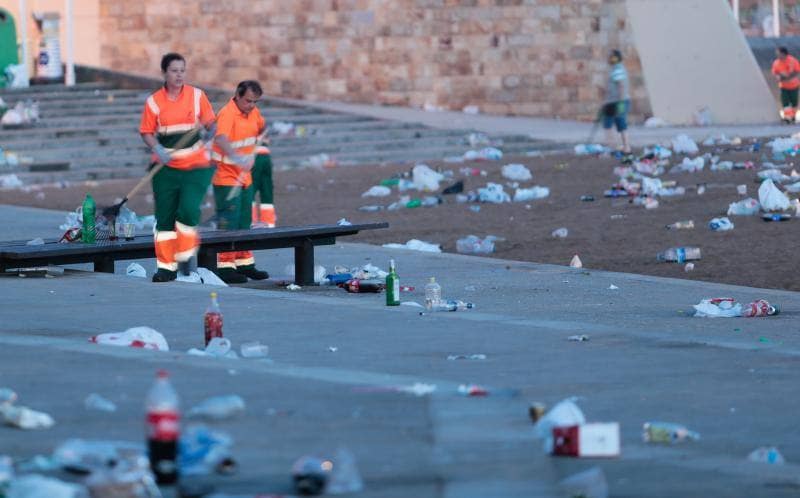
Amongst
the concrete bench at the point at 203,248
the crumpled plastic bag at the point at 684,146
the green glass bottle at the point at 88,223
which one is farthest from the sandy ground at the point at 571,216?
Answer: the green glass bottle at the point at 88,223

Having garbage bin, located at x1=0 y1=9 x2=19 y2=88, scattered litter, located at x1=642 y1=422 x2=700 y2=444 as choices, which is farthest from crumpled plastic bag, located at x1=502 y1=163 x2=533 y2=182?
scattered litter, located at x1=642 y1=422 x2=700 y2=444

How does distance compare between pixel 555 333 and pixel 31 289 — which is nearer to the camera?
pixel 555 333

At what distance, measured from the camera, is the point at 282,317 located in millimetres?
10430

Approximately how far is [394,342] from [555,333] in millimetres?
983

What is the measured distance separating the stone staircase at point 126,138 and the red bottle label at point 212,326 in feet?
55.8

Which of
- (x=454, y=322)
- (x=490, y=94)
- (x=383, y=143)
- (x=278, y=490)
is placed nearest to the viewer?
(x=278, y=490)

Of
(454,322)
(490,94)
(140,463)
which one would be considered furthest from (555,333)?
(490,94)

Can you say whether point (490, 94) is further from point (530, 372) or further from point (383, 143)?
point (530, 372)

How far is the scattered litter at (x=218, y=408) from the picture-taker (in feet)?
22.4

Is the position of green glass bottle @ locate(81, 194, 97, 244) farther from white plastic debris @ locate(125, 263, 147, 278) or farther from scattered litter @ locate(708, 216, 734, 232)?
scattered litter @ locate(708, 216, 734, 232)

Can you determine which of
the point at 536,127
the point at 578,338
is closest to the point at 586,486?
the point at 578,338

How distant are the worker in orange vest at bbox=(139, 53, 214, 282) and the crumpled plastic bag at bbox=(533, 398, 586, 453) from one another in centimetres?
563

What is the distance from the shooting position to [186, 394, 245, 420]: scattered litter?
6840 mm

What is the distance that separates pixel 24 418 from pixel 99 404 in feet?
1.35
